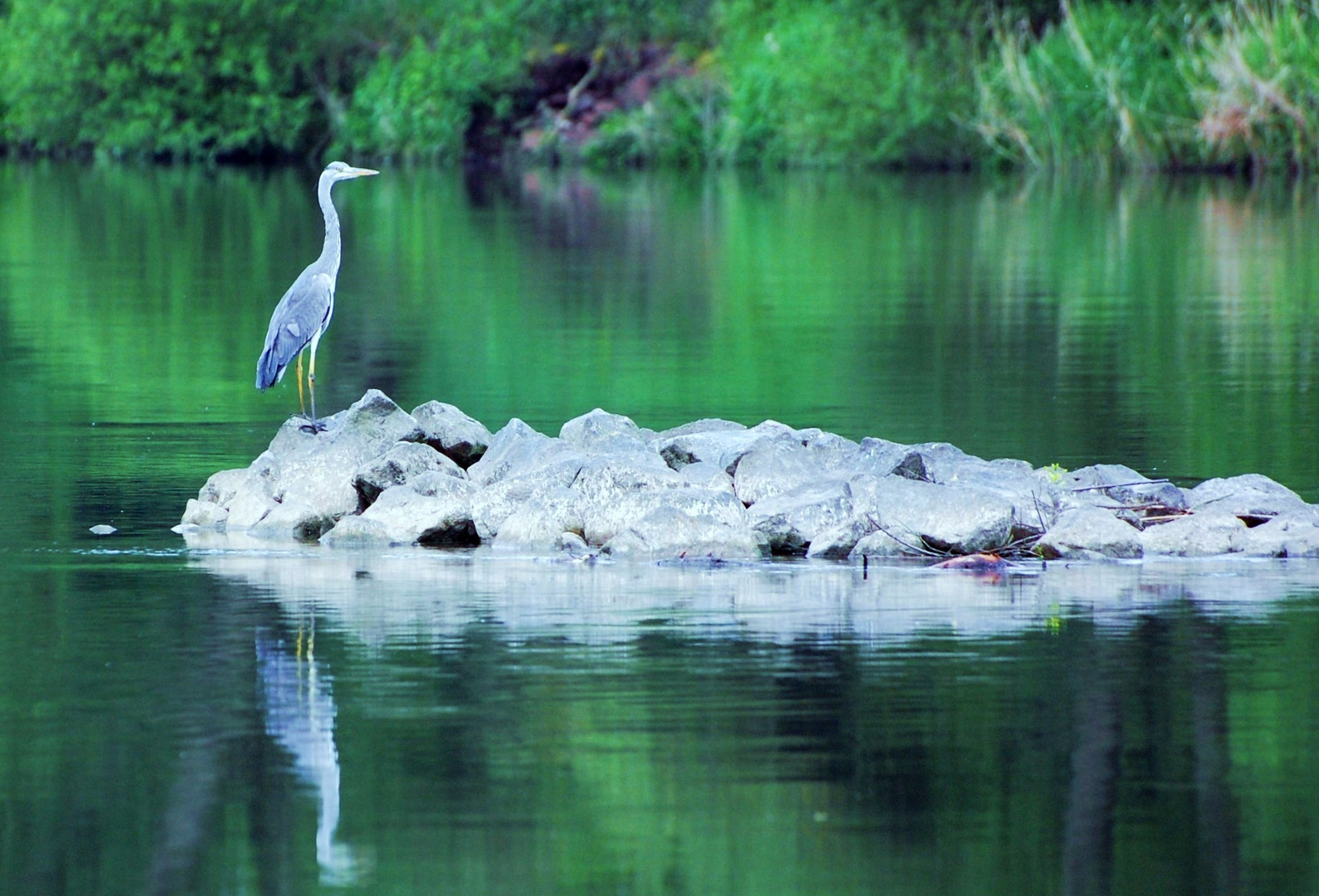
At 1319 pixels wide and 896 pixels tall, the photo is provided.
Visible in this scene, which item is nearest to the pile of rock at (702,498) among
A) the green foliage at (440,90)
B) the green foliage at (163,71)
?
the green foliage at (440,90)

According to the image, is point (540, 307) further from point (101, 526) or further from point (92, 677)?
point (92, 677)

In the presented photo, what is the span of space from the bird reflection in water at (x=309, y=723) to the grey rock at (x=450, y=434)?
3.28m

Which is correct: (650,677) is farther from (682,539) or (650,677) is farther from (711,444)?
(711,444)

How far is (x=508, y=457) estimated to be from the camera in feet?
40.7

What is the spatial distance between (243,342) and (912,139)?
118ft

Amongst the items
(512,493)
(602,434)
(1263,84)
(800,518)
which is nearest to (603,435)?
(602,434)

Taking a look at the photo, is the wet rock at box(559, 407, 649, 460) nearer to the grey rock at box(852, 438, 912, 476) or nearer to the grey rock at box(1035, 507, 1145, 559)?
the grey rock at box(852, 438, 912, 476)

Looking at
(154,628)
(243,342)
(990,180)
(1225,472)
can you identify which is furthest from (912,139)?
(154,628)

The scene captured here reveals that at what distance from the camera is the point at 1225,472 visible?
44.7ft

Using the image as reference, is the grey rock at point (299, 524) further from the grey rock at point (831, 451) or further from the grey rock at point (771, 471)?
the grey rock at point (831, 451)

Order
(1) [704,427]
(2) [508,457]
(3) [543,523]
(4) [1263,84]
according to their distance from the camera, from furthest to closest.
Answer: (4) [1263,84]
(1) [704,427]
(2) [508,457]
(3) [543,523]

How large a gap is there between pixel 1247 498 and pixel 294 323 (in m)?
5.06

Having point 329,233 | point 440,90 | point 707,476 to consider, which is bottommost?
point 707,476

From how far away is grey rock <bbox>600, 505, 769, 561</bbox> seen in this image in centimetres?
1109
